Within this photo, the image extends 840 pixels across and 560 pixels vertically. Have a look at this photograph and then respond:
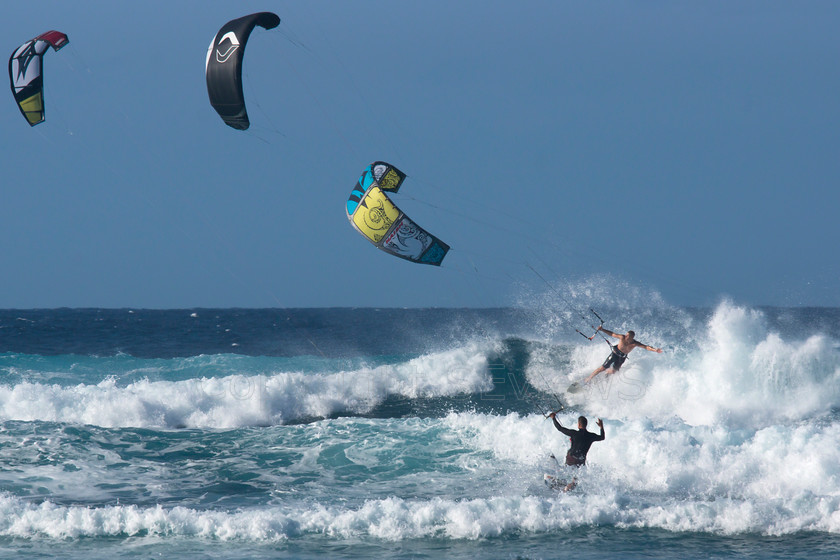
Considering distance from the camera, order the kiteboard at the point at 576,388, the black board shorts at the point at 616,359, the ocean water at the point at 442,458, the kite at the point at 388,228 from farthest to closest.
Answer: the kiteboard at the point at 576,388
the black board shorts at the point at 616,359
the kite at the point at 388,228
the ocean water at the point at 442,458

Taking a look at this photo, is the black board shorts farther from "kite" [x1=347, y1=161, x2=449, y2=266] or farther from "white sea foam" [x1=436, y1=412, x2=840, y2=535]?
"kite" [x1=347, y1=161, x2=449, y2=266]

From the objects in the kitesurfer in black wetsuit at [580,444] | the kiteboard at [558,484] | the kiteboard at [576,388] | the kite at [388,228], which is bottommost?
the kiteboard at [558,484]

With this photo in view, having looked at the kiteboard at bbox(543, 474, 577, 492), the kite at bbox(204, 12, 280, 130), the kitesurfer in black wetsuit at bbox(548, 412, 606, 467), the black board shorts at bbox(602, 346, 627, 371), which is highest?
the kite at bbox(204, 12, 280, 130)

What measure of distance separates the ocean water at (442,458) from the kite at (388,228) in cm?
330

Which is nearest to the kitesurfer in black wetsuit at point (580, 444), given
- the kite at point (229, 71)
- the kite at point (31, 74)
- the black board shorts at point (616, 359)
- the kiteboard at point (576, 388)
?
the black board shorts at point (616, 359)

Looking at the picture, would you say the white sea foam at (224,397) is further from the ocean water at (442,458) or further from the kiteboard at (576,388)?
the kiteboard at (576,388)

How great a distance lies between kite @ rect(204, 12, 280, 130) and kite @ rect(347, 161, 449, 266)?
2249 mm

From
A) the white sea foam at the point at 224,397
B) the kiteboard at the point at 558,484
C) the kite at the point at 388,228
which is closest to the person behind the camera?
the kiteboard at the point at 558,484

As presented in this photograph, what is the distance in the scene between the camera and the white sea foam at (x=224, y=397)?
588 inches

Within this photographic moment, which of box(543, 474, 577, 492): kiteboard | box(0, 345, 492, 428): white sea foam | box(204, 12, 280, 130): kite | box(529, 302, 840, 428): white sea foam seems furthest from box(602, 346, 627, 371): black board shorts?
box(204, 12, 280, 130): kite

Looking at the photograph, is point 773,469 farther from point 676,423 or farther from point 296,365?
point 296,365

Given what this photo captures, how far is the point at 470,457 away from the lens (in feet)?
39.2

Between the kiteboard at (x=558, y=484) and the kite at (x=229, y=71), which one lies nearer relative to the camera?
the kiteboard at (x=558, y=484)

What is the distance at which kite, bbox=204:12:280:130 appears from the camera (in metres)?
11.4
